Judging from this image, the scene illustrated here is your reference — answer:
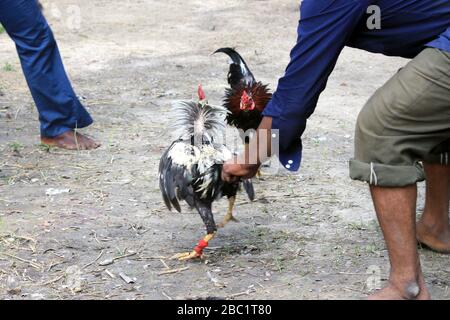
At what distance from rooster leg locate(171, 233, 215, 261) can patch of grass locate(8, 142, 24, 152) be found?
2.45 metres

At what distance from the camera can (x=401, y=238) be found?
3557 millimetres

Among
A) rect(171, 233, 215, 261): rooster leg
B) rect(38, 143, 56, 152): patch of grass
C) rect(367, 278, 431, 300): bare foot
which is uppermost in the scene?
rect(38, 143, 56, 152): patch of grass

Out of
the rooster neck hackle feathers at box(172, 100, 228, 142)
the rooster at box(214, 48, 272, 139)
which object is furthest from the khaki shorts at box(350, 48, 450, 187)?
the rooster at box(214, 48, 272, 139)

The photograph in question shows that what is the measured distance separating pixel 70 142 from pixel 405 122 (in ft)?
12.1

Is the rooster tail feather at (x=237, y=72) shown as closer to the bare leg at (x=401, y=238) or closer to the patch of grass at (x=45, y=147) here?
the patch of grass at (x=45, y=147)

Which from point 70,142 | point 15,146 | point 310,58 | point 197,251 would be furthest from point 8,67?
point 310,58

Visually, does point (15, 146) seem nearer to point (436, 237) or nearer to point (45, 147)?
point (45, 147)

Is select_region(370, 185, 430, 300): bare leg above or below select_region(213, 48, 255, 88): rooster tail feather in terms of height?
below

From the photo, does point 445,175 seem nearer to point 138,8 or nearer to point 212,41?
point 212,41

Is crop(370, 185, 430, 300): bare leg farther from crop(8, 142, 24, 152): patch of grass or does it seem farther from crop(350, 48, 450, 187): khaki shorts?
crop(8, 142, 24, 152): patch of grass

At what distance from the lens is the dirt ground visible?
4270 mm

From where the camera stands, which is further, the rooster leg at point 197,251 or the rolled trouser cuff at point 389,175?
the rooster leg at point 197,251

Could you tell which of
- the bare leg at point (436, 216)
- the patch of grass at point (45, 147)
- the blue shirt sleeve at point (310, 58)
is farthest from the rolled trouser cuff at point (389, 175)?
the patch of grass at point (45, 147)

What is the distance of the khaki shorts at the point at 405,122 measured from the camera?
340cm
